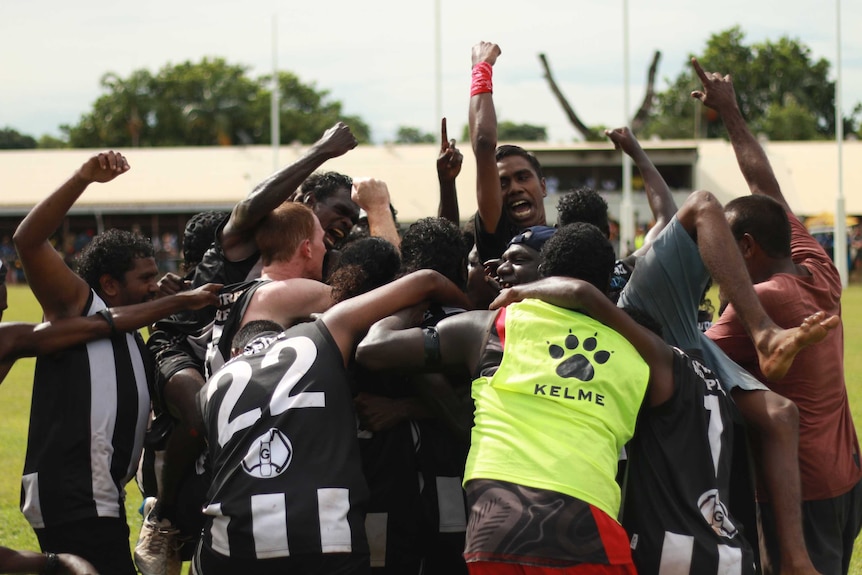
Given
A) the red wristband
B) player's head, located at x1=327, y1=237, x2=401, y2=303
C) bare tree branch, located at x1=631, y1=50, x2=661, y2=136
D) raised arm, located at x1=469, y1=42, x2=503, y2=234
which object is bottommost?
player's head, located at x1=327, y1=237, x2=401, y2=303

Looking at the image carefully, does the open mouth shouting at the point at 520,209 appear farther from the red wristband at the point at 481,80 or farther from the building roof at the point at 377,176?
the building roof at the point at 377,176

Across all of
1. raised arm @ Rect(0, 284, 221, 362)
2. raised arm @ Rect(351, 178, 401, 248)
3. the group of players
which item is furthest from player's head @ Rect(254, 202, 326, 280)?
raised arm @ Rect(351, 178, 401, 248)

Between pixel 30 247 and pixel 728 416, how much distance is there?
121 inches

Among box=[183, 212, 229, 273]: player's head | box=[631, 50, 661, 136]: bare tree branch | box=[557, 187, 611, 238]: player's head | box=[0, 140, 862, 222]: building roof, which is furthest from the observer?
box=[0, 140, 862, 222]: building roof

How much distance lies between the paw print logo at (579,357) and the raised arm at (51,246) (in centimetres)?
223

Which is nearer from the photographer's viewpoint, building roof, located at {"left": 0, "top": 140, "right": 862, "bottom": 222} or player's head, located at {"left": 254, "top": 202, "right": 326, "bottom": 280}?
player's head, located at {"left": 254, "top": 202, "right": 326, "bottom": 280}

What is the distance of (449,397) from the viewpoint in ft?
14.4

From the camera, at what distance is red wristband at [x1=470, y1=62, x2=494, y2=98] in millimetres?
5699

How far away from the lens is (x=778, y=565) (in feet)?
14.1

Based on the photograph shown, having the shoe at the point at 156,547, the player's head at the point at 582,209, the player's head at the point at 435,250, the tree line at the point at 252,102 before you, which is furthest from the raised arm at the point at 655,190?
the tree line at the point at 252,102

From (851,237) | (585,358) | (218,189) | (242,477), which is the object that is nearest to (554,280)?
(585,358)

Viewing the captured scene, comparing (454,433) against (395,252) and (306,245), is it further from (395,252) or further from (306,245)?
(306,245)

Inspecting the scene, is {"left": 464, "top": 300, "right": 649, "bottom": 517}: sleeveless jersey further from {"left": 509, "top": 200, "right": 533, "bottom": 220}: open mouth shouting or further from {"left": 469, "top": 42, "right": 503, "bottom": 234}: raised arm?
{"left": 509, "top": 200, "right": 533, "bottom": 220}: open mouth shouting

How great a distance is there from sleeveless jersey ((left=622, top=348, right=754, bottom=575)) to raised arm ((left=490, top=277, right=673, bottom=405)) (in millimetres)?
47
